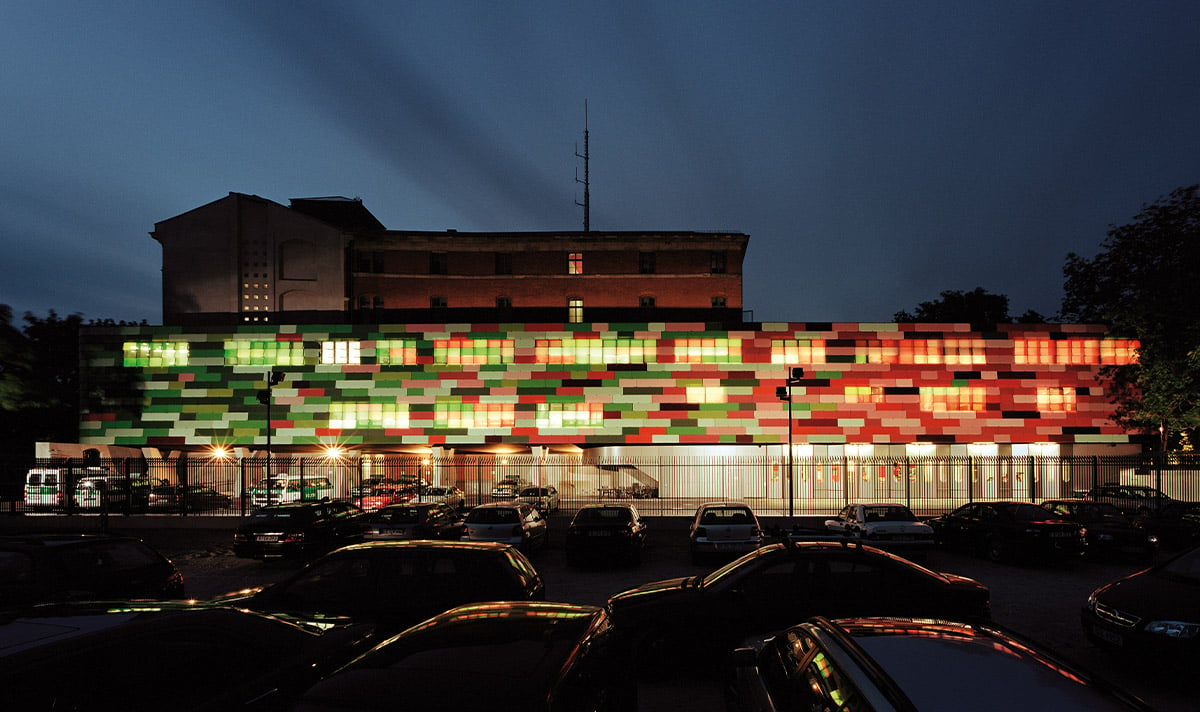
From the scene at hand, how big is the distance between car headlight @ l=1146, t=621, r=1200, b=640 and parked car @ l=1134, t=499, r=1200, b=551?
13.1 meters

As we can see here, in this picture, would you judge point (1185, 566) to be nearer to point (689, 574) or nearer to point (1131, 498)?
point (689, 574)

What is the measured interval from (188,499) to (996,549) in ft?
96.5

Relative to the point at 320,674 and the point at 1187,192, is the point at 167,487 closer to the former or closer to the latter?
the point at 320,674

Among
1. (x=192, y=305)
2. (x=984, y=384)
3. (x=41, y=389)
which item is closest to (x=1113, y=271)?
(x=984, y=384)

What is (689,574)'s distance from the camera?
14.9 metres

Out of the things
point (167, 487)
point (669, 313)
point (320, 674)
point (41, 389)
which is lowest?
point (167, 487)

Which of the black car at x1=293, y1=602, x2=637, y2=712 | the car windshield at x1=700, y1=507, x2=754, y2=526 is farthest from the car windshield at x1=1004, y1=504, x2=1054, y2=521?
the black car at x1=293, y1=602, x2=637, y2=712

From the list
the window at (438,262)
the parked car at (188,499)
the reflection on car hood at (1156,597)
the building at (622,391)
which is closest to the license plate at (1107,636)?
the reflection on car hood at (1156,597)

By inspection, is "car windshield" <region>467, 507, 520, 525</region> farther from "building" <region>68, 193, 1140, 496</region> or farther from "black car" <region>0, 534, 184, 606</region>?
"building" <region>68, 193, 1140, 496</region>

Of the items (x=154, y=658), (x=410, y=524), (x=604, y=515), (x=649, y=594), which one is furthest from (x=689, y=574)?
(x=154, y=658)

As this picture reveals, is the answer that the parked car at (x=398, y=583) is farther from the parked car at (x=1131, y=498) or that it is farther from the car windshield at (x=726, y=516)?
the parked car at (x=1131, y=498)

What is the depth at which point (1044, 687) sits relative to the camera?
116 inches

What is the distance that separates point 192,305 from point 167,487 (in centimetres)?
2086

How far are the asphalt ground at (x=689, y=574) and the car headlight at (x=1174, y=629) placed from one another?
28 centimetres
